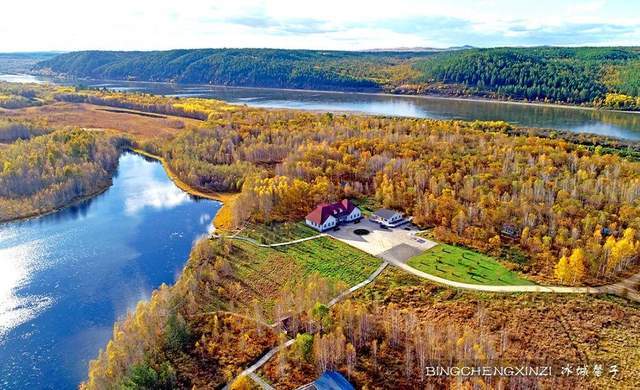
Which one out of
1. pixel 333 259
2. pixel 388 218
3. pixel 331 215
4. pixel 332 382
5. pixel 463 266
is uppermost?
pixel 331 215

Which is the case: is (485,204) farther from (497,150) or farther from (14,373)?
(14,373)

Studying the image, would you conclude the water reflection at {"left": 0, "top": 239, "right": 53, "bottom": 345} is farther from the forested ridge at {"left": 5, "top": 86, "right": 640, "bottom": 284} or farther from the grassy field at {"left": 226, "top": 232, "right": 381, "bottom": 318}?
the forested ridge at {"left": 5, "top": 86, "right": 640, "bottom": 284}

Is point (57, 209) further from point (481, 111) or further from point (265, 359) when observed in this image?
point (481, 111)

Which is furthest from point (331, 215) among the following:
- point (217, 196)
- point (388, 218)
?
point (217, 196)

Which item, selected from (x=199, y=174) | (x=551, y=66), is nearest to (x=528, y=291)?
(x=199, y=174)

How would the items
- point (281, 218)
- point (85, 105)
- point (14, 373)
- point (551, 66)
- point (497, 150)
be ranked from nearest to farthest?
point (14, 373) → point (281, 218) → point (497, 150) → point (85, 105) → point (551, 66)

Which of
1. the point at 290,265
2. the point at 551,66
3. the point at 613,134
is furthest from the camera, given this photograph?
the point at 551,66
